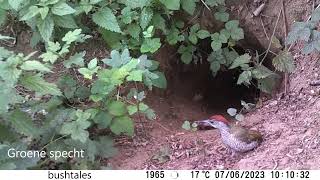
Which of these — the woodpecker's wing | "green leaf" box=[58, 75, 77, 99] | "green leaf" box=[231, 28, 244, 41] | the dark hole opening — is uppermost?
"green leaf" box=[231, 28, 244, 41]

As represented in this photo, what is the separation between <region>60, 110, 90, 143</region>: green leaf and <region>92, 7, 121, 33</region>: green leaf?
0.79m

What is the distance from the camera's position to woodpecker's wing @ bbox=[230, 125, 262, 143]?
3.19 meters

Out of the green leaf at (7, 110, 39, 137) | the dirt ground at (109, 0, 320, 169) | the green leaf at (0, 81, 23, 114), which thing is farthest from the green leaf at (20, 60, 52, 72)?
the dirt ground at (109, 0, 320, 169)

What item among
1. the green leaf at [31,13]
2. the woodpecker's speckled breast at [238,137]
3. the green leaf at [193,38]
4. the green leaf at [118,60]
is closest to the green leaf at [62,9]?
the green leaf at [31,13]

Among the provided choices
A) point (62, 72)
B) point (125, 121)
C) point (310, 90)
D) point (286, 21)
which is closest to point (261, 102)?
point (310, 90)

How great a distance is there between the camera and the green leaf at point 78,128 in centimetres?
300

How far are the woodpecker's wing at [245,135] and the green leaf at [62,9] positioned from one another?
4.31ft

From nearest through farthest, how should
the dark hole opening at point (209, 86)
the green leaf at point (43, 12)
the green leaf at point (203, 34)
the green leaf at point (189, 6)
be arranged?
1. the green leaf at point (43, 12)
2. the green leaf at point (189, 6)
3. the green leaf at point (203, 34)
4. the dark hole opening at point (209, 86)

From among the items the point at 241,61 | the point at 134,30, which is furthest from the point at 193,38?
the point at 134,30

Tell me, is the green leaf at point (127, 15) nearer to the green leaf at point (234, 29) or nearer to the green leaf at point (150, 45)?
the green leaf at point (150, 45)

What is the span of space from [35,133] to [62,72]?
0.84 meters

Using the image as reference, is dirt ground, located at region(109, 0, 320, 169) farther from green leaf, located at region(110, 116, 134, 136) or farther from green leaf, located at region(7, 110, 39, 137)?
green leaf, located at region(7, 110, 39, 137)

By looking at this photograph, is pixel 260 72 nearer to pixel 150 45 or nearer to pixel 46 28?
pixel 150 45

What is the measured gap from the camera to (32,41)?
12.4 feet
